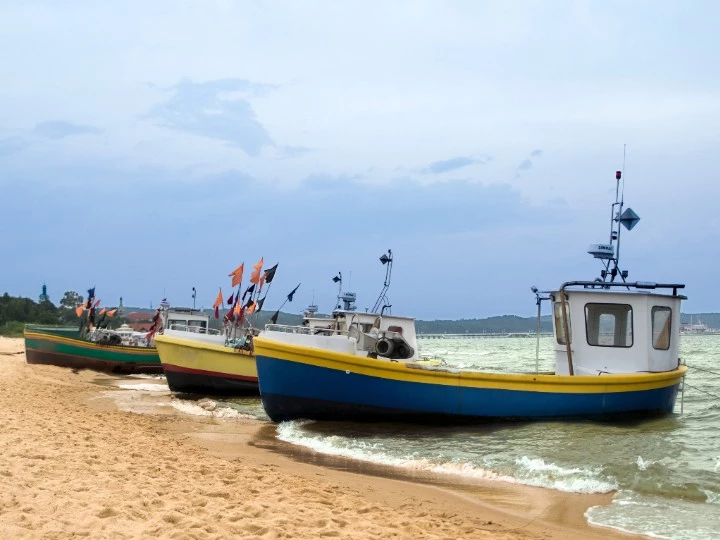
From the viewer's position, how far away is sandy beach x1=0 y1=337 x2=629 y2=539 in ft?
21.1

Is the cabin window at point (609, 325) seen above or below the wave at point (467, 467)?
above

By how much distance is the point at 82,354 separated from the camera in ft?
104

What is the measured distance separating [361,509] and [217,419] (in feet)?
32.4

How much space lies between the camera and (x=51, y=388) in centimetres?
2233

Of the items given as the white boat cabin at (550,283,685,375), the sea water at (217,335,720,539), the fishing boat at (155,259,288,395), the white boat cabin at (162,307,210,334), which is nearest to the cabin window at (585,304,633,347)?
the white boat cabin at (550,283,685,375)

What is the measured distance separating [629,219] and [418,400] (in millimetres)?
5912

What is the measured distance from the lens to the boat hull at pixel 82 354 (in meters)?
31.7

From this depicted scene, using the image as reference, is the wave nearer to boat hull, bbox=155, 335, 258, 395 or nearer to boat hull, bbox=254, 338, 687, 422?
boat hull, bbox=254, 338, 687, 422

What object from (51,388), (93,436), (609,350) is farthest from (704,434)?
(51,388)

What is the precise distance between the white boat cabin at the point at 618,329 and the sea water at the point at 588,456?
1183 millimetres

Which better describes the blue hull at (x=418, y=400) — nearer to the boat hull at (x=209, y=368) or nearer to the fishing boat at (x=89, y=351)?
the boat hull at (x=209, y=368)

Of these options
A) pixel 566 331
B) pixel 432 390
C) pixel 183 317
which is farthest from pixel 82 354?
pixel 566 331

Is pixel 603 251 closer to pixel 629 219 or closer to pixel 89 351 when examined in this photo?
pixel 629 219

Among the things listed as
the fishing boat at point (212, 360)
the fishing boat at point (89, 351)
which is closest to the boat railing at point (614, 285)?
the fishing boat at point (212, 360)
